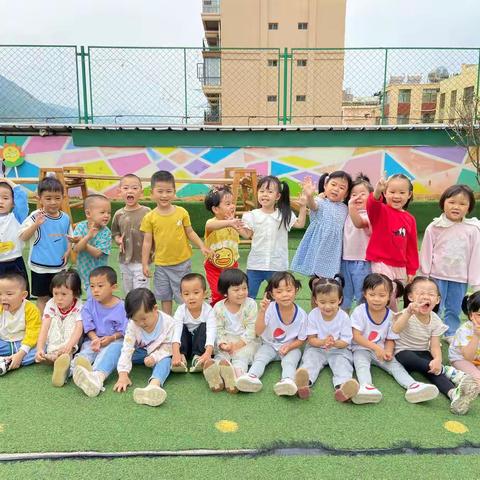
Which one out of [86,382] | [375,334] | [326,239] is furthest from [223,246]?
[86,382]

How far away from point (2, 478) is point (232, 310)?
168 cm

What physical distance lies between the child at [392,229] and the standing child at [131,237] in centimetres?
182

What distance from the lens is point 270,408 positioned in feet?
8.68

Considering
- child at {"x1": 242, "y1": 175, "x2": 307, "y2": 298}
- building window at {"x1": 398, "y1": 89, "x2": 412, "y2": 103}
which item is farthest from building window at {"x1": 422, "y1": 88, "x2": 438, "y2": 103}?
child at {"x1": 242, "y1": 175, "x2": 307, "y2": 298}

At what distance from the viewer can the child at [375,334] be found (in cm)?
299

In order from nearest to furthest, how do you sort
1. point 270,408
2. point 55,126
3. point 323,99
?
point 270,408, point 55,126, point 323,99

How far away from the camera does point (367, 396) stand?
8.74 feet

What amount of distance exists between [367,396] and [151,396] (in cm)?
126

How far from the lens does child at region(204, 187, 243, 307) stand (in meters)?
3.72

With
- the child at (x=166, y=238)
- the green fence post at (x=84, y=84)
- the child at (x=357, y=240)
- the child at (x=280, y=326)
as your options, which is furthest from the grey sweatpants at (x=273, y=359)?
the green fence post at (x=84, y=84)

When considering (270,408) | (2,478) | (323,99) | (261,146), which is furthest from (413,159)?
(2,478)

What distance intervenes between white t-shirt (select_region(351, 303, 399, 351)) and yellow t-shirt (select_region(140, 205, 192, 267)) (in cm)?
145

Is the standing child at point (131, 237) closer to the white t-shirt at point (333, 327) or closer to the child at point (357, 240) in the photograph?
the white t-shirt at point (333, 327)

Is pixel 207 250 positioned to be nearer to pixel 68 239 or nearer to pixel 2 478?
pixel 68 239
